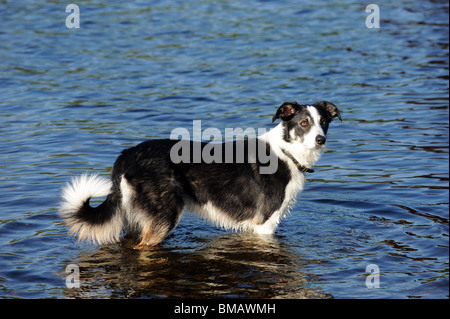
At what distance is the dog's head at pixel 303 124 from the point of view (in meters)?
6.66

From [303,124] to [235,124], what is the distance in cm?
413

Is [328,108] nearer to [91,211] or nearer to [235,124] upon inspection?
[91,211]

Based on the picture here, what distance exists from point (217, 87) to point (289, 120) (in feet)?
20.2

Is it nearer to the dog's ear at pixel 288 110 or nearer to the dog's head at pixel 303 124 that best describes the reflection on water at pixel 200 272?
the dog's head at pixel 303 124

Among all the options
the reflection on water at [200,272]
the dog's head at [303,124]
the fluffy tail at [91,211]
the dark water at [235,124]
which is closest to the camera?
the reflection on water at [200,272]

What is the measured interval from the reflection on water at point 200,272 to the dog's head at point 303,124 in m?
1.11

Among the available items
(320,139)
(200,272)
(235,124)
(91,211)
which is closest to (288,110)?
(320,139)

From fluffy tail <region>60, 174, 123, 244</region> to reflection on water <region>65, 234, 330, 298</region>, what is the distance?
231 mm

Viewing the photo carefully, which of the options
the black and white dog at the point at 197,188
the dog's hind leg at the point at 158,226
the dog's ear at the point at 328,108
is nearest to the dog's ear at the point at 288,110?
the black and white dog at the point at 197,188

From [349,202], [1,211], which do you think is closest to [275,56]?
[349,202]

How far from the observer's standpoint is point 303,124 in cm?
675

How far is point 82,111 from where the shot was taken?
37.6ft

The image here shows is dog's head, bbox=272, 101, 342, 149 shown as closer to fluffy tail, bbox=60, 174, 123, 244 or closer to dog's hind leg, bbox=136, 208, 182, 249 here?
dog's hind leg, bbox=136, 208, 182, 249
